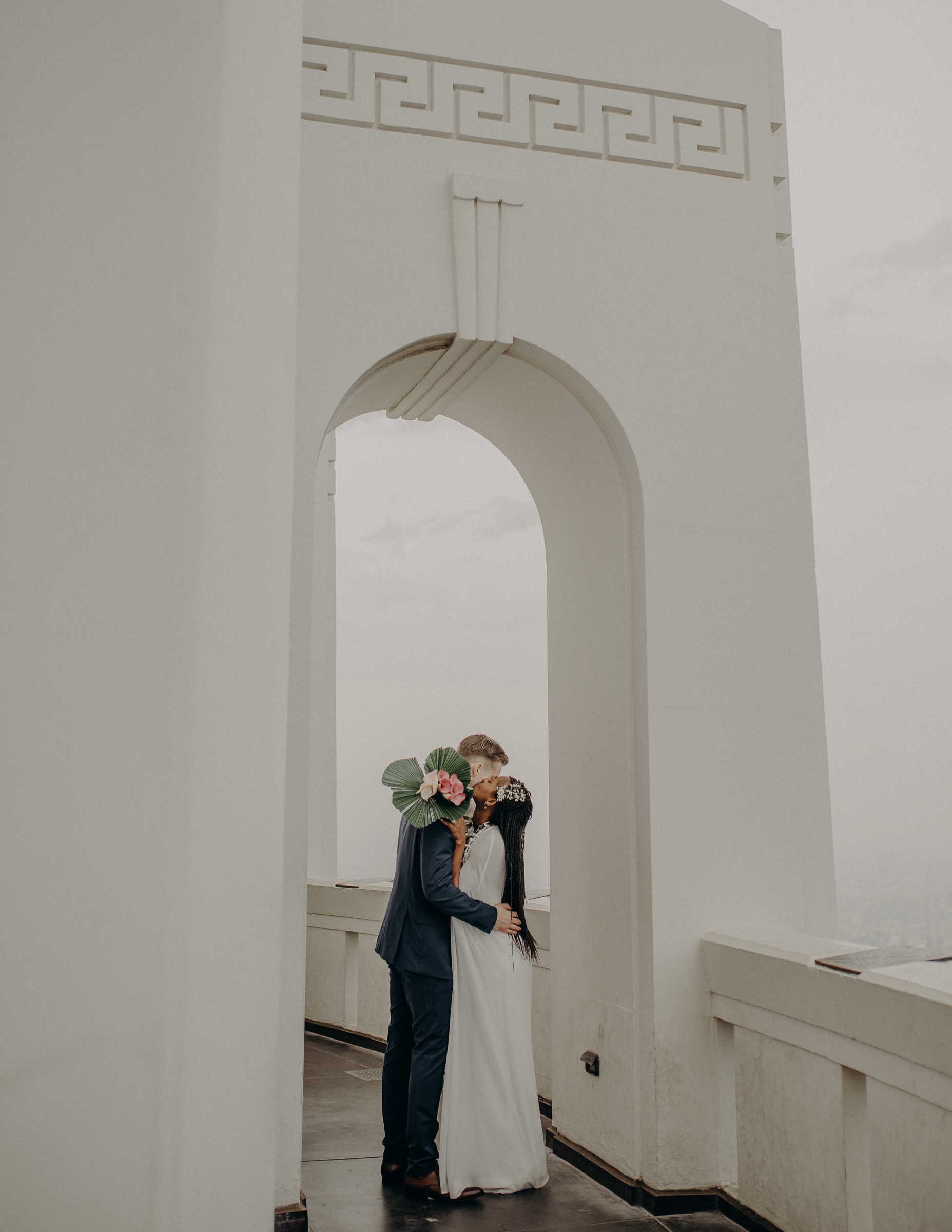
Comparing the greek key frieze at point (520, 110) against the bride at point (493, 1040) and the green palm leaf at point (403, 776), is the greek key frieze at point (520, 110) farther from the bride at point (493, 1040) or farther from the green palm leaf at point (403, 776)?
the bride at point (493, 1040)

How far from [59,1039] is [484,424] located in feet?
16.1

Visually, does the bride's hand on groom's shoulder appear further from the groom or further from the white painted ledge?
the white painted ledge

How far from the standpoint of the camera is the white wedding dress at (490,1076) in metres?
4.24

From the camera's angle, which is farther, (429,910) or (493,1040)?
(429,910)

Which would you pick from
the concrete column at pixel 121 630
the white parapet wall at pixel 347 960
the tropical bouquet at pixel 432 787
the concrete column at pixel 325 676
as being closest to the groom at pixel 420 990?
the tropical bouquet at pixel 432 787

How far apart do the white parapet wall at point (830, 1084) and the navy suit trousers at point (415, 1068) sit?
3.94 feet

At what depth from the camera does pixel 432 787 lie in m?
4.42

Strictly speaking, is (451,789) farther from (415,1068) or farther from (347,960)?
Answer: (347,960)

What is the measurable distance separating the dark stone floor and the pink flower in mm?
1653

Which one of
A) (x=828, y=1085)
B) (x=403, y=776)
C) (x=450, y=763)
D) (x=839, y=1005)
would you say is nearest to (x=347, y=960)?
(x=403, y=776)

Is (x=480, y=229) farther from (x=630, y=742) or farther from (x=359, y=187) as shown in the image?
(x=630, y=742)

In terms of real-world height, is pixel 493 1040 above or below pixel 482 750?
below

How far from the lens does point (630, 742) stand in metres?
4.57

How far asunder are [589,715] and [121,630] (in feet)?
13.8
